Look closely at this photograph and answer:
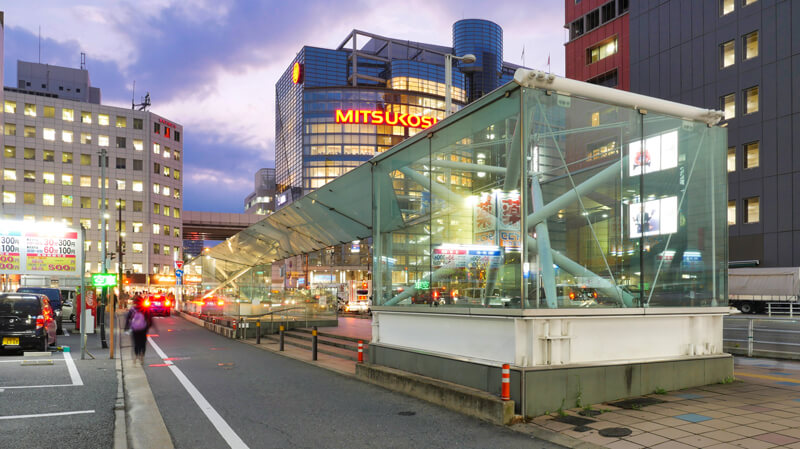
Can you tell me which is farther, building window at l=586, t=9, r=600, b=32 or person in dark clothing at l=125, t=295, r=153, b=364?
building window at l=586, t=9, r=600, b=32

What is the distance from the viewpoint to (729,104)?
41.9 m

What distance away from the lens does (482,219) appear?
10891 millimetres

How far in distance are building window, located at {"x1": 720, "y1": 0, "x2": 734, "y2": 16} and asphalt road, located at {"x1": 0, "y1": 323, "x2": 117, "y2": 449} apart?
45.4 m

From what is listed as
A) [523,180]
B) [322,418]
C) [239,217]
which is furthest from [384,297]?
[239,217]

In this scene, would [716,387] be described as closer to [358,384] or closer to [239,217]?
[358,384]

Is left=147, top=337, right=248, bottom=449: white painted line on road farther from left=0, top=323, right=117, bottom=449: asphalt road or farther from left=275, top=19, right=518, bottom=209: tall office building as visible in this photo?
left=275, top=19, right=518, bottom=209: tall office building

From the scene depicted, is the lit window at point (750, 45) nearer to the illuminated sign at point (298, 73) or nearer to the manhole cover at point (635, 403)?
the manhole cover at point (635, 403)

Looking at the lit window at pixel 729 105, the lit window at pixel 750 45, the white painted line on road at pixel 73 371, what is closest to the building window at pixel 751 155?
the lit window at pixel 729 105

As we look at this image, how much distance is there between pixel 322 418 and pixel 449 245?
4352 mm

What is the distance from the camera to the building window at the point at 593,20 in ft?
178

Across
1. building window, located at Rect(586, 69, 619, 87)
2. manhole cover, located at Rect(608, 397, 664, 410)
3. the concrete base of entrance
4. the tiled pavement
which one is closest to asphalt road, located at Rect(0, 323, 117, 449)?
the concrete base of entrance

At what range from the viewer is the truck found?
35.6 meters

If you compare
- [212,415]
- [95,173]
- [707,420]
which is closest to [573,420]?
[707,420]

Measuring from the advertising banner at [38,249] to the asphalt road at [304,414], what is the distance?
5.33m
